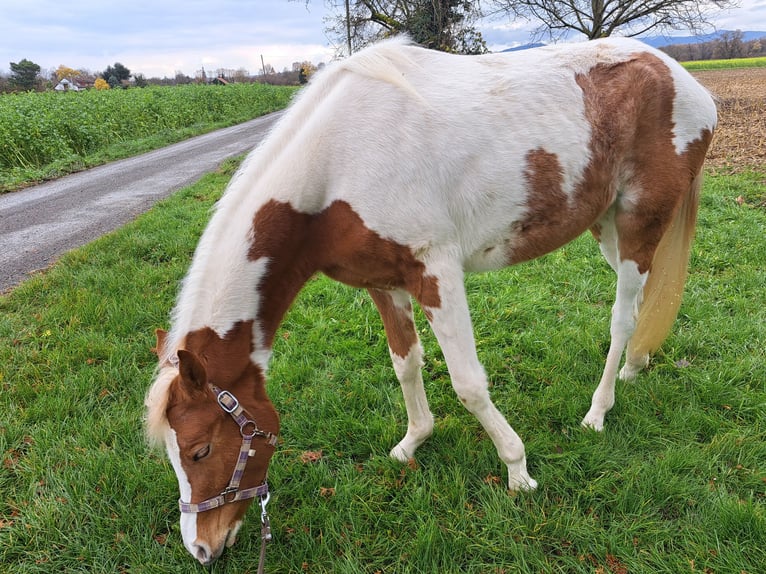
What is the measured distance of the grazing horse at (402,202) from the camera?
1.93 meters

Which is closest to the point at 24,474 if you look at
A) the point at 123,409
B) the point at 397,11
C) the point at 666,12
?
the point at 123,409

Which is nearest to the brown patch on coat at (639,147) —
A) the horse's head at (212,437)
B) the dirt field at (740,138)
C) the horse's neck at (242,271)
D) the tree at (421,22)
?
the horse's neck at (242,271)

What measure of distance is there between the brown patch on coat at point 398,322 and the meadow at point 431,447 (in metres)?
0.55

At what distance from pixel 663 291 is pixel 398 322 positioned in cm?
182

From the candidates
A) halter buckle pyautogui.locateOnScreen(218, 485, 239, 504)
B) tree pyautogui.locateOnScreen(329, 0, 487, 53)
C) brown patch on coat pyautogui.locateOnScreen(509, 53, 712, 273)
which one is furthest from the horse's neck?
tree pyautogui.locateOnScreen(329, 0, 487, 53)

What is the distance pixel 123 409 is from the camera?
310cm

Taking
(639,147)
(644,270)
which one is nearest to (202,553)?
(644,270)

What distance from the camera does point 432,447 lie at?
2750 millimetres

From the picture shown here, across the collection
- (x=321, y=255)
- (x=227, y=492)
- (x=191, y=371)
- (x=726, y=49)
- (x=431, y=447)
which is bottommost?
(x=431, y=447)

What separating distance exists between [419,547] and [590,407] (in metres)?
1.45

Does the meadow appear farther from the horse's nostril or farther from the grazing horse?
the grazing horse

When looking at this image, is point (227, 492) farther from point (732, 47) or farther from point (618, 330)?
point (732, 47)

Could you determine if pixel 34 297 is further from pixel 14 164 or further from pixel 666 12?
pixel 666 12

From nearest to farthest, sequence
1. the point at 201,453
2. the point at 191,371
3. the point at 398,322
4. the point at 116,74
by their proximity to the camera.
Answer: the point at 191,371 → the point at 201,453 → the point at 398,322 → the point at 116,74
